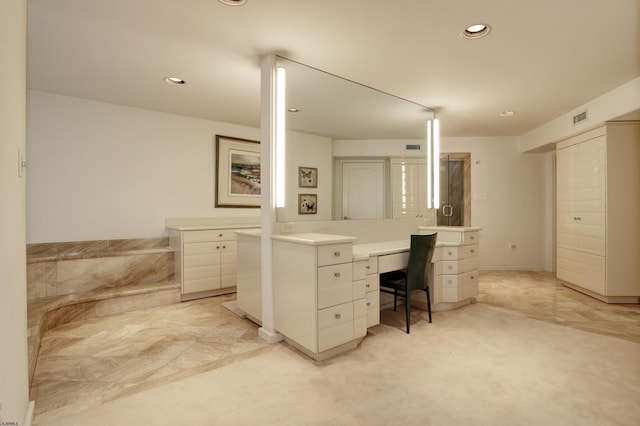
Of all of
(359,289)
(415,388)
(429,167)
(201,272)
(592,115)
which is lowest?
(415,388)

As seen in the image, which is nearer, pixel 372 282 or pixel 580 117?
pixel 372 282

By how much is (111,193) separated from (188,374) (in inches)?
106

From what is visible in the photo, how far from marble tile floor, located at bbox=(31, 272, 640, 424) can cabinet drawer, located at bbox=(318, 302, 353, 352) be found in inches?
10.8

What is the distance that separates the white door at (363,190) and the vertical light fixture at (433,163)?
2.53 feet

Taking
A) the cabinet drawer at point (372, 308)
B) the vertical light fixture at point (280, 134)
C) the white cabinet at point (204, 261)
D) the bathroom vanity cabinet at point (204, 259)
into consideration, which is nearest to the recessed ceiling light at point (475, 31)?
the vertical light fixture at point (280, 134)

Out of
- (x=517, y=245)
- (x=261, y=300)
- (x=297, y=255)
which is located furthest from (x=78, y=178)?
(x=517, y=245)

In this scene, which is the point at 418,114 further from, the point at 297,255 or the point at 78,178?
the point at 78,178

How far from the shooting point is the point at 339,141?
3.28 meters

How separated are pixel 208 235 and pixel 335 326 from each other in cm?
223

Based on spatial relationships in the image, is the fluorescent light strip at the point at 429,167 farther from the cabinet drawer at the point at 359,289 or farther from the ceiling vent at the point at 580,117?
the cabinet drawer at the point at 359,289

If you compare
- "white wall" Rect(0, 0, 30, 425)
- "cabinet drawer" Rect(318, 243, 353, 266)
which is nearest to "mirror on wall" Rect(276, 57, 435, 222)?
"cabinet drawer" Rect(318, 243, 353, 266)

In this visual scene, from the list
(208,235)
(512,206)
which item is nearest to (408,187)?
(208,235)

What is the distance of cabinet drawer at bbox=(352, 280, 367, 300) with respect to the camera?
7.84 ft

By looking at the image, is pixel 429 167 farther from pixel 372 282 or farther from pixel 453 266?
pixel 372 282
